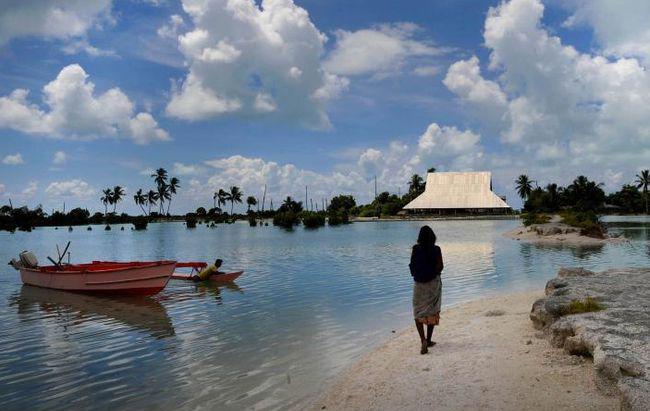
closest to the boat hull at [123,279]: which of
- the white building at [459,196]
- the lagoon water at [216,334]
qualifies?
the lagoon water at [216,334]

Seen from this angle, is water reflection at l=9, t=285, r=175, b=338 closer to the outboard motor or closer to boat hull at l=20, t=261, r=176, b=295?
boat hull at l=20, t=261, r=176, b=295

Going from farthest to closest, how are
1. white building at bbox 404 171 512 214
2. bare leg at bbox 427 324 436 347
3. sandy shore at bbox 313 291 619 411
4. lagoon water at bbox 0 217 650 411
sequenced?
white building at bbox 404 171 512 214
bare leg at bbox 427 324 436 347
lagoon water at bbox 0 217 650 411
sandy shore at bbox 313 291 619 411

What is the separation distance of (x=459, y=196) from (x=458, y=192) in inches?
62.0

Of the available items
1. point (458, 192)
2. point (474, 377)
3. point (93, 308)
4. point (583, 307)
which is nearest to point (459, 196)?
point (458, 192)

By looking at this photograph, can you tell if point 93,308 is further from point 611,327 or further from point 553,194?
point 553,194

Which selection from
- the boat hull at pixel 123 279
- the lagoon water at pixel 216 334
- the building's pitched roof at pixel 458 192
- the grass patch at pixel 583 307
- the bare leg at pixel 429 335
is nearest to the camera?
the lagoon water at pixel 216 334

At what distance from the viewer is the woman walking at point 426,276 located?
8.26m

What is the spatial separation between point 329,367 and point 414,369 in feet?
6.28

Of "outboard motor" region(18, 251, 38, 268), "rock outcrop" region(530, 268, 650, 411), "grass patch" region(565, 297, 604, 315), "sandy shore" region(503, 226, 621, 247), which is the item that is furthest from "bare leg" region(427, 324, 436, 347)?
"sandy shore" region(503, 226, 621, 247)

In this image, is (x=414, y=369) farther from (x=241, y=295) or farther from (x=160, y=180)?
(x=160, y=180)

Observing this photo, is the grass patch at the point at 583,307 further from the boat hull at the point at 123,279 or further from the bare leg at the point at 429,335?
the boat hull at the point at 123,279

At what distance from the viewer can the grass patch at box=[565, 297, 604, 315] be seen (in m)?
8.34

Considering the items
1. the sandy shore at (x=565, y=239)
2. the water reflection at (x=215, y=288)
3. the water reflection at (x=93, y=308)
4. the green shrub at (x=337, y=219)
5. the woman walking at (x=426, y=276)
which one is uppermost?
the green shrub at (x=337, y=219)

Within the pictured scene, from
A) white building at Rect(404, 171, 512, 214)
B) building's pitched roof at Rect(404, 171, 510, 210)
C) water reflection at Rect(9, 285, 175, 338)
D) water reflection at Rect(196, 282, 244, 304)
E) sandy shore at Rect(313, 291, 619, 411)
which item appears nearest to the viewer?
sandy shore at Rect(313, 291, 619, 411)
